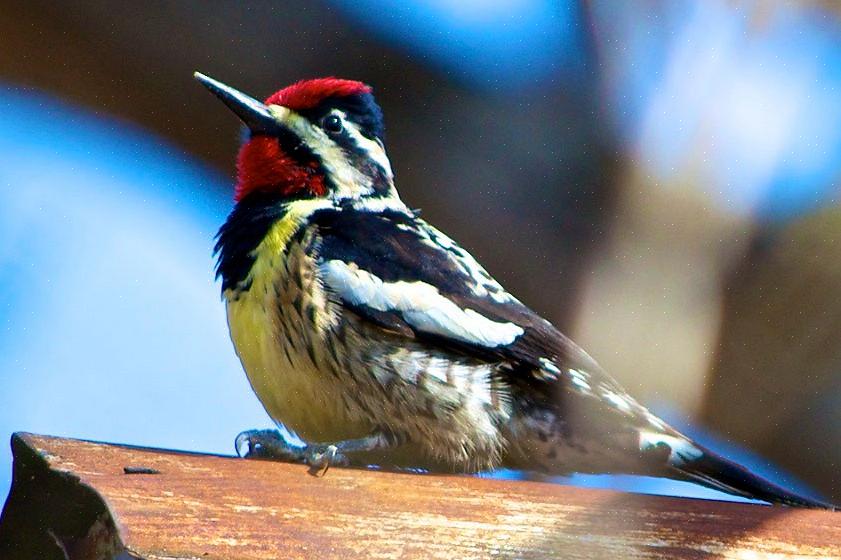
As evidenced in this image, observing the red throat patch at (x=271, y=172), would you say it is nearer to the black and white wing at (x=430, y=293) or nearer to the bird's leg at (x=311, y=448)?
the black and white wing at (x=430, y=293)

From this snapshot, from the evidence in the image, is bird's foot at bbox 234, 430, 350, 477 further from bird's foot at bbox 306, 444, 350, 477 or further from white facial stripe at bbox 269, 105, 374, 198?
white facial stripe at bbox 269, 105, 374, 198

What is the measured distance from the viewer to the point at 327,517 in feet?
5.44

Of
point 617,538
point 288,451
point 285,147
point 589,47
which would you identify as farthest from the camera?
point 285,147

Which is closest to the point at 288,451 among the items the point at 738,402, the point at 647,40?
the point at 738,402

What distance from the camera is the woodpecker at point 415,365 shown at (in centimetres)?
239

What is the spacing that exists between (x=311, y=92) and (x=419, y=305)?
607 millimetres

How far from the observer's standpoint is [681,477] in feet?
8.05

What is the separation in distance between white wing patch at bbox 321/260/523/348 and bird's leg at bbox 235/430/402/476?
0.76 ft

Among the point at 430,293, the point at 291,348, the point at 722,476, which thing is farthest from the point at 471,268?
the point at 722,476

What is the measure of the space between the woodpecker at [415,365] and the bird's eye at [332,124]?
0.32m

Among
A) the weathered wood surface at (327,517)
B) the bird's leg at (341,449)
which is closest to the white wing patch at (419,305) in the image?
the bird's leg at (341,449)

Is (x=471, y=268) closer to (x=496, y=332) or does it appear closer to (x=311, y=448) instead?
(x=496, y=332)

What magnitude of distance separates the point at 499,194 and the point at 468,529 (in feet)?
2.99

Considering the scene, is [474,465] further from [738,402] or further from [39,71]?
[39,71]
